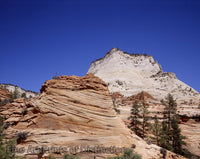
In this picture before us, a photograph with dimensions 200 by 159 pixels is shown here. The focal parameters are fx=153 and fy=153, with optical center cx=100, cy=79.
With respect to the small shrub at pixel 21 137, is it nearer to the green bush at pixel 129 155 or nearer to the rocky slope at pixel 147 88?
the green bush at pixel 129 155

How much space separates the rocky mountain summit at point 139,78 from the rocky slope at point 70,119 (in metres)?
39.1

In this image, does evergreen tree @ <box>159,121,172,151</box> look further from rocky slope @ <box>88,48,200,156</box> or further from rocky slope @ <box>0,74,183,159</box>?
rocky slope @ <box>88,48,200,156</box>

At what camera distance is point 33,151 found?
1227cm

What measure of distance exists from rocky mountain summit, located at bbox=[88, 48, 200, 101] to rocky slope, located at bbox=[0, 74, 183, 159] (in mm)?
39132

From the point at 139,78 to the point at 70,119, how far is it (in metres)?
62.3

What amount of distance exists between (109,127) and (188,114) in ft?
86.3

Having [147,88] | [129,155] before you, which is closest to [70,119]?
[129,155]

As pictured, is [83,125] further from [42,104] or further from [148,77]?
[148,77]

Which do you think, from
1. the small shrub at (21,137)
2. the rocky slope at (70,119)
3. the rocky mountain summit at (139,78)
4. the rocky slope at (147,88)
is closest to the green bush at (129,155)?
the rocky slope at (70,119)

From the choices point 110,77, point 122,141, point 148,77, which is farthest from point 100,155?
point 148,77

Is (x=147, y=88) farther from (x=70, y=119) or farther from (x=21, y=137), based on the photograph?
(x=21, y=137)

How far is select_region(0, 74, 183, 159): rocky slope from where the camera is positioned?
44.2 ft

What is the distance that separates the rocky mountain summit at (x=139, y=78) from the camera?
186 ft

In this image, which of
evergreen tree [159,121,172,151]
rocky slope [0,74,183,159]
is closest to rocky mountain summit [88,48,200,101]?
evergreen tree [159,121,172,151]
